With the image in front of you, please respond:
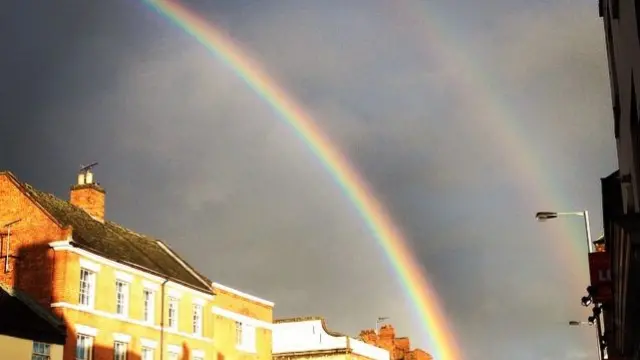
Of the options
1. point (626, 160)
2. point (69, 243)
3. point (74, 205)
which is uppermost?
point (74, 205)

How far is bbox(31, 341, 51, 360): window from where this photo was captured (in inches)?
1345

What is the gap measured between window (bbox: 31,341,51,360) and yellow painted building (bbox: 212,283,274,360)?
1505 cm

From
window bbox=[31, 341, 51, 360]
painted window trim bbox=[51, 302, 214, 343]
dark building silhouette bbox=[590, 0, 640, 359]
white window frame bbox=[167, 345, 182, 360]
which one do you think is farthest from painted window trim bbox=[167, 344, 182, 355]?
dark building silhouette bbox=[590, 0, 640, 359]

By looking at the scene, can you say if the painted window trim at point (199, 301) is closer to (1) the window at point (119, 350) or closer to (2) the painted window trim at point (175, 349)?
(2) the painted window trim at point (175, 349)

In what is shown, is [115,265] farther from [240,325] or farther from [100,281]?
[240,325]

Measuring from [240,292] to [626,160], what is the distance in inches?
1483

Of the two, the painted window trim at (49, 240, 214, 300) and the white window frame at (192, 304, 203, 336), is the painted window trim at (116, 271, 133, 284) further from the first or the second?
the white window frame at (192, 304, 203, 336)

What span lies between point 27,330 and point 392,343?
4597cm

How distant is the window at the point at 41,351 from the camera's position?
3417 cm

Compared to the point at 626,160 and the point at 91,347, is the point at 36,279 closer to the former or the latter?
the point at 91,347

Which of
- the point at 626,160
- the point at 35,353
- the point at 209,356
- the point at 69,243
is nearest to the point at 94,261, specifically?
the point at 69,243

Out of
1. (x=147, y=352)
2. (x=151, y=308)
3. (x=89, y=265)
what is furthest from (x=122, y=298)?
(x=147, y=352)

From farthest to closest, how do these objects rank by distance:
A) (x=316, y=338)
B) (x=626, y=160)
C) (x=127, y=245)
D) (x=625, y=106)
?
(x=316, y=338)
(x=127, y=245)
(x=626, y=160)
(x=625, y=106)

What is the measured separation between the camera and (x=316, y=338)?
2514 inches
